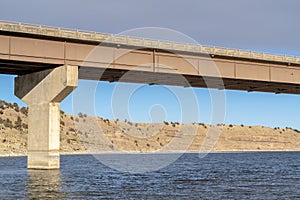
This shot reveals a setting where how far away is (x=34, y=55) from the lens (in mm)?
58719

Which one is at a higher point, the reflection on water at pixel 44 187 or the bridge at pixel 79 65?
the bridge at pixel 79 65

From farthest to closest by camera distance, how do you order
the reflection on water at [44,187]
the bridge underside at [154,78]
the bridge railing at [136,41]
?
the bridge underside at [154,78] < the bridge railing at [136,41] < the reflection on water at [44,187]

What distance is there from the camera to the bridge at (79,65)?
194ft

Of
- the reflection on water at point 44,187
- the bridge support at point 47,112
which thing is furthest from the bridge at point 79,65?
the reflection on water at point 44,187

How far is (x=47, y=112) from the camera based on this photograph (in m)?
61.3

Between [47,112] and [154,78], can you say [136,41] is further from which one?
[47,112]

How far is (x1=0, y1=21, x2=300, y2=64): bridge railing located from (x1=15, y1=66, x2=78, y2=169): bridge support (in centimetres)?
377

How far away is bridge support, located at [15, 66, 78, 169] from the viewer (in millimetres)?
60406

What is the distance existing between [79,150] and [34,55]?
96628 millimetres

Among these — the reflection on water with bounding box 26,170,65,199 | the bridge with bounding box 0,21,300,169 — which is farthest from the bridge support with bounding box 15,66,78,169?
Result: the reflection on water with bounding box 26,170,65,199

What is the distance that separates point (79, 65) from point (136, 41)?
794cm

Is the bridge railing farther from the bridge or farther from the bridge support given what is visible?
the bridge support

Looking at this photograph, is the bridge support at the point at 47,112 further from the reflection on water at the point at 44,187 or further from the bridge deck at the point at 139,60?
the reflection on water at the point at 44,187

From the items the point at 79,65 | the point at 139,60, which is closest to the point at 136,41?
the point at 139,60
